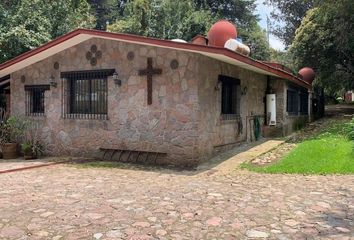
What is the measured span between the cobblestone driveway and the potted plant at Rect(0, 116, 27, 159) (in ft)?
13.4

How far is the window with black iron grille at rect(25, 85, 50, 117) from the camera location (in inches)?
494

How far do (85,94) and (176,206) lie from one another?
6732 millimetres

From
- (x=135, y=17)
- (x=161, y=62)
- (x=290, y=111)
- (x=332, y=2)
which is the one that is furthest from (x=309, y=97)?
(x=161, y=62)

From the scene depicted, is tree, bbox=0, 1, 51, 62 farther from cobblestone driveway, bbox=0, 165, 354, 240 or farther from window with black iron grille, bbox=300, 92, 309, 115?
window with black iron grille, bbox=300, 92, 309, 115

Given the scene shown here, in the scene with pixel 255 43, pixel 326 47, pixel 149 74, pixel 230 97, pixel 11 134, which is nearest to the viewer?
pixel 149 74

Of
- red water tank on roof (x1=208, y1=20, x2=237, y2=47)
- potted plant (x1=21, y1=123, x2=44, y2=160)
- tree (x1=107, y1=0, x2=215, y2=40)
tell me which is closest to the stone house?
potted plant (x1=21, y1=123, x2=44, y2=160)

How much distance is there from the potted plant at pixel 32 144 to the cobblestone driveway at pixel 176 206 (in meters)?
3.47

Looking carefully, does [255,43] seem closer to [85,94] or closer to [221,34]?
[221,34]

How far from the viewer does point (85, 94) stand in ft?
38.0

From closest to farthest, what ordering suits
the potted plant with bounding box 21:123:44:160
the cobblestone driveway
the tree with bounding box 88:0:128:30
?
the cobblestone driveway, the potted plant with bounding box 21:123:44:160, the tree with bounding box 88:0:128:30

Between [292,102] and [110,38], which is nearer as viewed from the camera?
[110,38]

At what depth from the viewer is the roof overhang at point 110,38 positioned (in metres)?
8.88

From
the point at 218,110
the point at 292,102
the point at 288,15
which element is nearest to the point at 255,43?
the point at 288,15

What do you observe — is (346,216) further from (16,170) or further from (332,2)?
(332,2)
